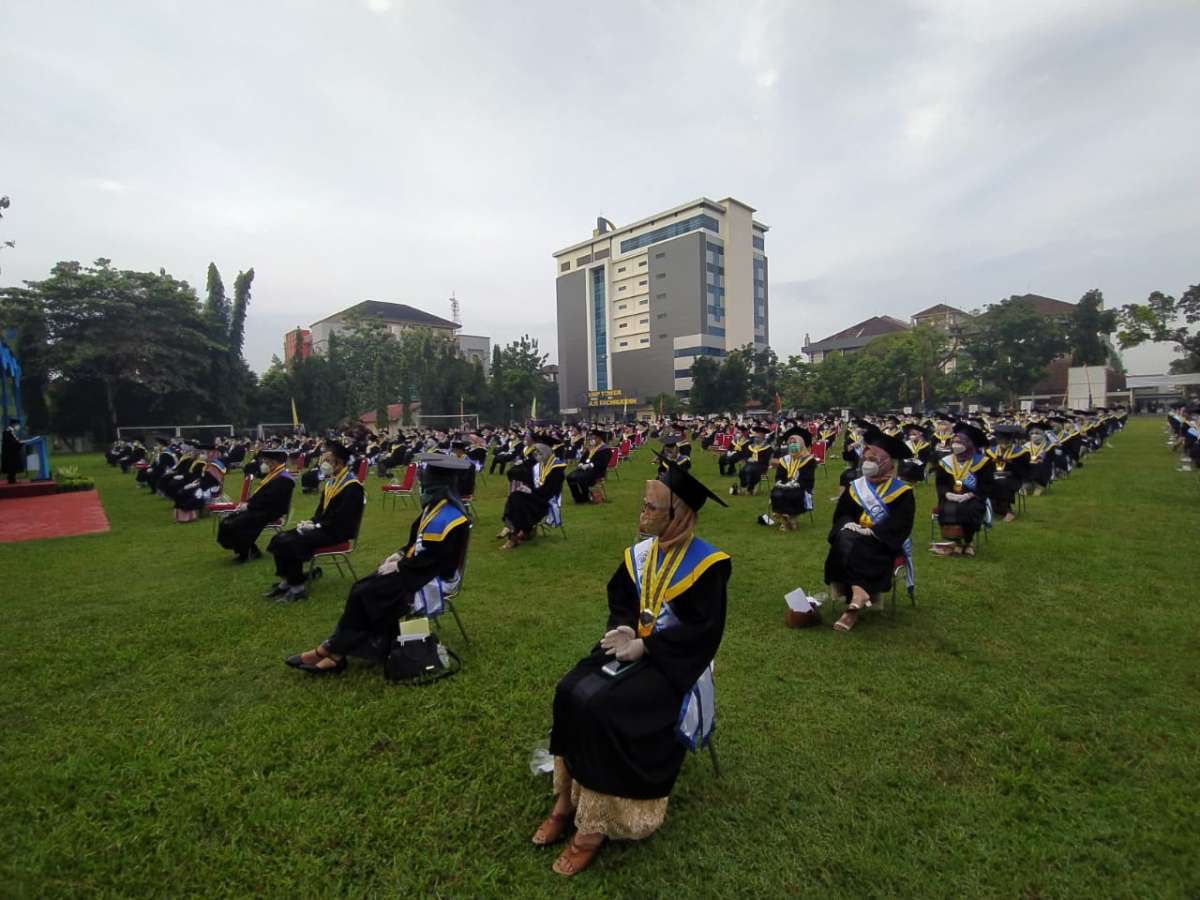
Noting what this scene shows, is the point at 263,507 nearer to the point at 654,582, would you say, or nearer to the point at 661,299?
the point at 654,582

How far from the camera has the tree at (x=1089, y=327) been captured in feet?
168

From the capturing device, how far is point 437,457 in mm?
5152

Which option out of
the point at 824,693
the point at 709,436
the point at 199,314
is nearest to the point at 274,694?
the point at 824,693

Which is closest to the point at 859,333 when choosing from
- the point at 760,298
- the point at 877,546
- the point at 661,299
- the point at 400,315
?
the point at 760,298

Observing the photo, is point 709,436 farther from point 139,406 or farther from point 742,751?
point 139,406

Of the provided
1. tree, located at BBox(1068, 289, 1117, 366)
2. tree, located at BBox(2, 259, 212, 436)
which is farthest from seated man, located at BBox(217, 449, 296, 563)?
tree, located at BBox(1068, 289, 1117, 366)

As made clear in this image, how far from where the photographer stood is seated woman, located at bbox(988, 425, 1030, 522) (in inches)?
397

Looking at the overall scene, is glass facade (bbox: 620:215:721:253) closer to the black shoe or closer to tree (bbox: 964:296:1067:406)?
tree (bbox: 964:296:1067:406)

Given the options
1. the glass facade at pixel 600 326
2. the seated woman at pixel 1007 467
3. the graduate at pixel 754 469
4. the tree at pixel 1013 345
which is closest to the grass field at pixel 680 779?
the seated woman at pixel 1007 467

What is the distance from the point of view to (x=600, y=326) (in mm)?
85000

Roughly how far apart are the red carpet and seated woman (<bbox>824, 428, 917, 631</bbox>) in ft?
43.0

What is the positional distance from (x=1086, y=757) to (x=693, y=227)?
257 feet

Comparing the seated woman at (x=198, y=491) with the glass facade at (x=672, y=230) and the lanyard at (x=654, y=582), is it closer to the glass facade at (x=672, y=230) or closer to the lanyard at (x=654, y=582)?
the lanyard at (x=654, y=582)

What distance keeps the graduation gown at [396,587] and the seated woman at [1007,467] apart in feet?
29.5
